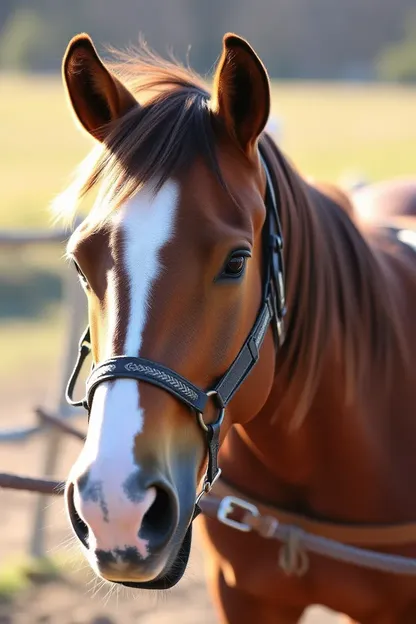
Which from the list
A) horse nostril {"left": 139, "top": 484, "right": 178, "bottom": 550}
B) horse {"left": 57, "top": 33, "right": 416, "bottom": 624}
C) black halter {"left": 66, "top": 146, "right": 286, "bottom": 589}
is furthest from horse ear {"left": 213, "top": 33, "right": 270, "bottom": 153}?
horse nostril {"left": 139, "top": 484, "right": 178, "bottom": 550}

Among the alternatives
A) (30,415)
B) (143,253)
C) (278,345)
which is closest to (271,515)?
(278,345)

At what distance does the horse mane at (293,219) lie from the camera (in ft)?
6.23

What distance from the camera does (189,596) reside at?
4.33m

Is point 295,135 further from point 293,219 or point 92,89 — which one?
point 92,89

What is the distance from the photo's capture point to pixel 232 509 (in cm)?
246

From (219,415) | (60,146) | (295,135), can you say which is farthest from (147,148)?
(295,135)

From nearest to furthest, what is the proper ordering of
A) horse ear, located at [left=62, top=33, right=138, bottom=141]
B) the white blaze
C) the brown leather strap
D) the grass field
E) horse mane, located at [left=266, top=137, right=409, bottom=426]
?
the white blaze → horse ear, located at [left=62, top=33, right=138, bottom=141] → horse mane, located at [left=266, top=137, right=409, bottom=426] → the brown leather strap → the grass field

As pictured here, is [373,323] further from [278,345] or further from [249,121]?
[249,121]

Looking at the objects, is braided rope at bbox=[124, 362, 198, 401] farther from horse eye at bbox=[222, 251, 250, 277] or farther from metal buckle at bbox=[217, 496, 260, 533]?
metal buckle at bbox=[217, 496, 260, 533]

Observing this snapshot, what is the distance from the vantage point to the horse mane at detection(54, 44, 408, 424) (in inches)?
74.7

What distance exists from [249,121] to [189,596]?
291 cm

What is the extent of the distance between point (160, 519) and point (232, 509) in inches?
31.8

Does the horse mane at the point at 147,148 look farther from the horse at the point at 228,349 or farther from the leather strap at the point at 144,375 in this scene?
the leather strap at the point at 144,375

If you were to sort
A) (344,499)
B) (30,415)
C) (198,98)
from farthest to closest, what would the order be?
(30,415)
(344,499)
(198,98)
